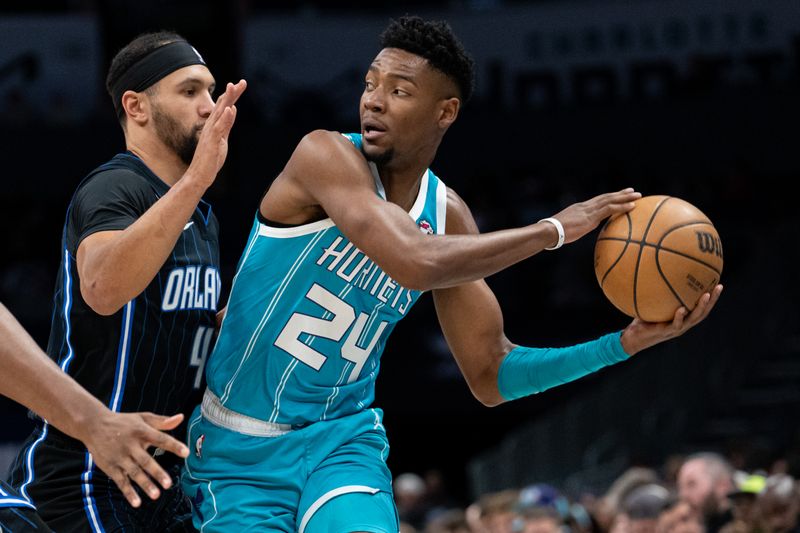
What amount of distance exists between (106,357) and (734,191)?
13.1 meters

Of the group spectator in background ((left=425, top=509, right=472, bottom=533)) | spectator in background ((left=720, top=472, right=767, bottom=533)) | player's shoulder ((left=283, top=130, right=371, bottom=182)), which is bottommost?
spectator in background ((left=425, top=509, right=472, bottom=533))

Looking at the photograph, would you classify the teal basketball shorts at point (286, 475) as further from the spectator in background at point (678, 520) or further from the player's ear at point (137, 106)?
the spectator in background at point (678, 520)

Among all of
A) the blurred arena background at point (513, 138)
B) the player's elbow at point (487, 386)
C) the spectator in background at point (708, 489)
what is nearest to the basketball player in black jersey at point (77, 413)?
the player's elbow at point (487, 386)

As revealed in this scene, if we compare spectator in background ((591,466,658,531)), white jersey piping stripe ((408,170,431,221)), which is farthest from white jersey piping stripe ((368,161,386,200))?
spectator in background ((591,466,658,531))

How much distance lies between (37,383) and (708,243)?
96.8 inches

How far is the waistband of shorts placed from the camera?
4254mm

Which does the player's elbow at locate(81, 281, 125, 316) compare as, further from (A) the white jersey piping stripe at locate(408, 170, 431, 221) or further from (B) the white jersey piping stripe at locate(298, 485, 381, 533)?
(A) the white jersey piping stripe at locate(408, 170, 431, 221)

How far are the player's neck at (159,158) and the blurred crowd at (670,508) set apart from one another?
152 inches

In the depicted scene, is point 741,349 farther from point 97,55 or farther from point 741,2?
point 97,55

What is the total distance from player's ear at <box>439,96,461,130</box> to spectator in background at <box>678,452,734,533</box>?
402cm

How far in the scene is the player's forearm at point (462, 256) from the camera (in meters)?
4.00

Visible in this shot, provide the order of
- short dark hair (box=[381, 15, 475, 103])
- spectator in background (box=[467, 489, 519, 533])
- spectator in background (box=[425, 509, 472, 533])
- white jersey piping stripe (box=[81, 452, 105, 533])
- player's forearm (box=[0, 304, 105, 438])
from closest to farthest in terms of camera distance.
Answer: player's forearm (box=[0, 304, 105, 438])
white jersey piping stripe (box=[81, 452, 105, 533])
short dark hair (box=[381, 15, 475, 103])
spectator in background (box=[467, 489, 519, 533])
spectator in background (box=[425, 509, 472, 533])

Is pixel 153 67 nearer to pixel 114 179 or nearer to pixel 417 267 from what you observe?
pixel 114 179

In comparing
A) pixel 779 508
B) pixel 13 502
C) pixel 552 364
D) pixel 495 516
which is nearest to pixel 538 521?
pixel 779 508
